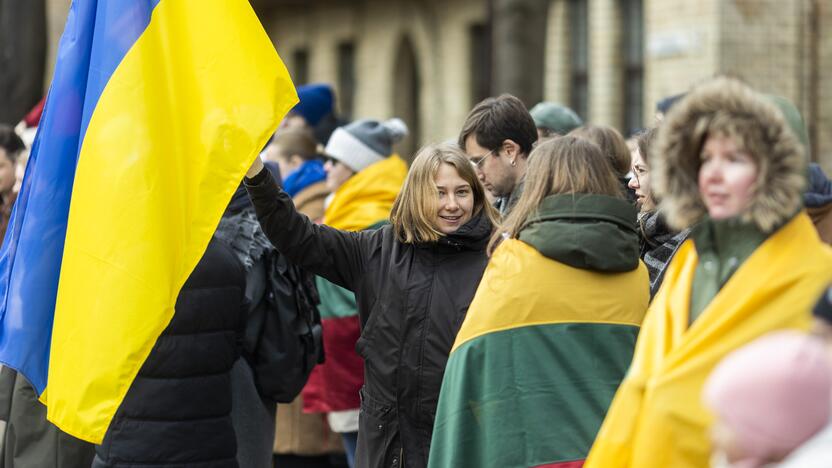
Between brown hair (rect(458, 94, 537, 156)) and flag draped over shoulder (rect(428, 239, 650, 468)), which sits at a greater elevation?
brown hair (rect(458, 94, 537, 156))

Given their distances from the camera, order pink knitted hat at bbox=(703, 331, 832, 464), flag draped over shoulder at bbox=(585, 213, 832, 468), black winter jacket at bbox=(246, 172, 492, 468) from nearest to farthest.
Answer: pink knitted hat at bbox=(703, 331, 832, 464) < flag draped over shoulder at bbox=(585, 213, 832, 468) < black winter jacket at bbox=(246, 172, 492, 468)

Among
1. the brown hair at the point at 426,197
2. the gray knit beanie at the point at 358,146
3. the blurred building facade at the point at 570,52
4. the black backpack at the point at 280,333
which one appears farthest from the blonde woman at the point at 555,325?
the blurred building facade at the point at 570,52

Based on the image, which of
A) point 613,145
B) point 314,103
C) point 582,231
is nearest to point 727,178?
point 582,231

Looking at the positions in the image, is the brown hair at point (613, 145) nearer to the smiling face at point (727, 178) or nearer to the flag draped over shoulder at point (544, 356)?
the flag draped over shoulder at point (544, 356)

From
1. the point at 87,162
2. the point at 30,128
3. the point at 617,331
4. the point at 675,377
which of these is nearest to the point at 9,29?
the point at 30,128

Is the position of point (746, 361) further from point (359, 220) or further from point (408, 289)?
point (359, 220)

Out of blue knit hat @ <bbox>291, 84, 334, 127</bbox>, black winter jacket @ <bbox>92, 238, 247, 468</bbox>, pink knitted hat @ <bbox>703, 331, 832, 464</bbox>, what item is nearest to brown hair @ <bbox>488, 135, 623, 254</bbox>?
black winter jacket @ <bbox>92, 238, 247, 468</bbox>

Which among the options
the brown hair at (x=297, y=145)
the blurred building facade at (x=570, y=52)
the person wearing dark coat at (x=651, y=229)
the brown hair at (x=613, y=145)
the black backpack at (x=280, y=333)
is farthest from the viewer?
the blurred building facade at (x=570, y=52)

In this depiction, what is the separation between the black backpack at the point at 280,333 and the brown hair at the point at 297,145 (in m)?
2.84

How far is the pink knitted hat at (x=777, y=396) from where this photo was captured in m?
2.68

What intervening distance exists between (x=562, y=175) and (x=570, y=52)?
54.0ft

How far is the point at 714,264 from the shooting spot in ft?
11.9

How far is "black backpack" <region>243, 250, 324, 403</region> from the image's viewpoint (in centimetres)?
663

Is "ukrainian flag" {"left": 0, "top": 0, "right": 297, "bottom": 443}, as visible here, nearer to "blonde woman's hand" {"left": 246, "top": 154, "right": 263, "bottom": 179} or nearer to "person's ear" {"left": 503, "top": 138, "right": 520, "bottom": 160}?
"blonde woman's hand" {"left": 246, "top": 154, "right": 263, "bottom": 179}
